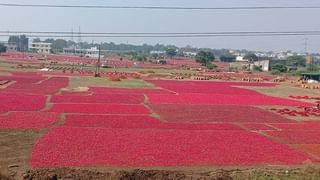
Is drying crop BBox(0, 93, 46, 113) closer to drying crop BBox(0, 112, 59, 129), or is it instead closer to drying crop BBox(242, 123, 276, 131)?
drying crop BBox(0, 112, 59, 129)

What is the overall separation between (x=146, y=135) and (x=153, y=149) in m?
3.76

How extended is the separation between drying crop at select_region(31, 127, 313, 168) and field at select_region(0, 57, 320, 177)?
4cm

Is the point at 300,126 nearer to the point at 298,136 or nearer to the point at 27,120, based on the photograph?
the point at 298,136

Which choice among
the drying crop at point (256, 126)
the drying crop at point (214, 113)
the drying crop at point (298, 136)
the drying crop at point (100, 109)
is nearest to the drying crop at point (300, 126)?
the drying crop at point (256, 126)

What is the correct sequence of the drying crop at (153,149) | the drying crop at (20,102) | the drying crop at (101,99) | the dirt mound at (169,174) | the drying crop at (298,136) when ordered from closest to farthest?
the dirt mound at (169,174) → the drying crop at (153,149) → the drying crop at (298,136) → the drying crop at (20,102) → the drying crop at (101,99)

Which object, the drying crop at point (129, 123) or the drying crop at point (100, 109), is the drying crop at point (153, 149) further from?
the drying crop at point (100, 109)

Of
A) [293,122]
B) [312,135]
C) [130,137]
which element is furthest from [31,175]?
[293,122]

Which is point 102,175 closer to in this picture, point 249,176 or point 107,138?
point 249,176

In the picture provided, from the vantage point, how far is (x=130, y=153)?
62.4ft

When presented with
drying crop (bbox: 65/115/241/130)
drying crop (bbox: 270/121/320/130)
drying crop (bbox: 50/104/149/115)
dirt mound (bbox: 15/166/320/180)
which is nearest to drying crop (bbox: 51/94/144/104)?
drying crop (bbox: 50/104/149/115)

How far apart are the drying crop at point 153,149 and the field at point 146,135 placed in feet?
0.12

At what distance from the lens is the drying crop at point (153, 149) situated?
1761cm

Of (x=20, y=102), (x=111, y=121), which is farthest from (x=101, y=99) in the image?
(x=111, y=121)

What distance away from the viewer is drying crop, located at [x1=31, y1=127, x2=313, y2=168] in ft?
57.8
